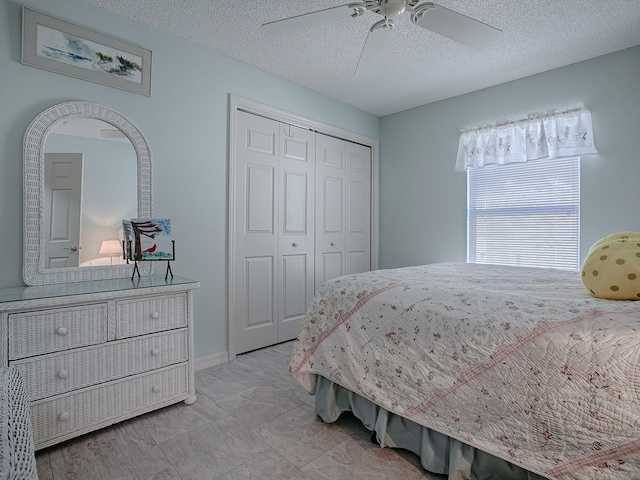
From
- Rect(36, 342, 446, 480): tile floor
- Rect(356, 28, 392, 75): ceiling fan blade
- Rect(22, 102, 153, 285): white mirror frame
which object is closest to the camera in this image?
Rect(36, 342, 446, 480): tile floor

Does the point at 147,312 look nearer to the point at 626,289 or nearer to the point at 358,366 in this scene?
the point at 358,366

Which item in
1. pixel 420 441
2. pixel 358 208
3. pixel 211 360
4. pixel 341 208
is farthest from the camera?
pixel 358 208

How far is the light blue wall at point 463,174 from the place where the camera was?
263 cm

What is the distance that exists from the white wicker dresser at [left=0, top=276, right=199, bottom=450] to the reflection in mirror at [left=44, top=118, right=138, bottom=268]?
0.24 metres

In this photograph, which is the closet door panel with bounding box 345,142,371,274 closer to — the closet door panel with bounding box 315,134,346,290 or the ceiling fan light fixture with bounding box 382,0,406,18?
the closet door panel with bounding box 315,134,346,290

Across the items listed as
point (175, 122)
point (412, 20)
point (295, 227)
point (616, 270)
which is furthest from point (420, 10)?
point (295, 227)

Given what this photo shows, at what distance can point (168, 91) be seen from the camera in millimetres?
2494

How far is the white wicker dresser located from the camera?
1586mm

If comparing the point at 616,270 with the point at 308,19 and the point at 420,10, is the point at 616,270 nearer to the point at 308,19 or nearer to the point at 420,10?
the point at 420,10

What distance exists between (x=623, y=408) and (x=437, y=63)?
107 inches

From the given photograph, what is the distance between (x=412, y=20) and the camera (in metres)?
1.71

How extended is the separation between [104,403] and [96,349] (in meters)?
0.29

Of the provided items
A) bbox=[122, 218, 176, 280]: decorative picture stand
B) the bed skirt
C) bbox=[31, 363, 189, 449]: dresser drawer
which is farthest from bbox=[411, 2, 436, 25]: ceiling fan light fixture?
bbox=[31, 363, 189, 449]: dresser drawer

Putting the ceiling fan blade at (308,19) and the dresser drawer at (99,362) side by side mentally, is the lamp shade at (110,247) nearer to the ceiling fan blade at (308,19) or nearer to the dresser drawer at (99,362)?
the dresser drawer at (99,362)
